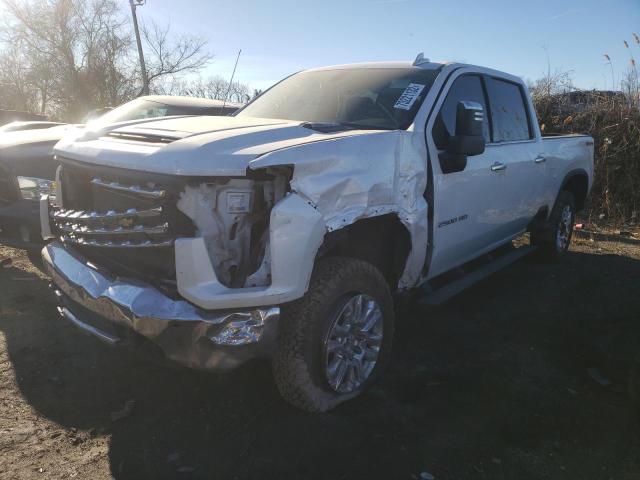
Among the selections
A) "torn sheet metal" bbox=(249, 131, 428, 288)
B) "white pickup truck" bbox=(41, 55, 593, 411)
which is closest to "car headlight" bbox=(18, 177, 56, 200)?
"white pickup truck" bbox=(41, 55, 593, 411)

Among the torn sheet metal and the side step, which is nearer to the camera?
the torn sheet metal

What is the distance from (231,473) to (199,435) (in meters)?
0.35

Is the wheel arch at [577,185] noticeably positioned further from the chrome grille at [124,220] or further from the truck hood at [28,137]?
the truck hood at [28,137]

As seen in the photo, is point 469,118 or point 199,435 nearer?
point 199,435

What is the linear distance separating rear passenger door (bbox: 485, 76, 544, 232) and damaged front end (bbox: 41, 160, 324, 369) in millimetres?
2331

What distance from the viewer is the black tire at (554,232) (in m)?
5.80

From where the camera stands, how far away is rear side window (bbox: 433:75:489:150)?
3553 millimetres

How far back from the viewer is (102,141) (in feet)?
9.59

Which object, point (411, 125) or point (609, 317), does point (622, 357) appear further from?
point (411, 125)

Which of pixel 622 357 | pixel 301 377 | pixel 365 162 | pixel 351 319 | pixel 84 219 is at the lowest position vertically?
pixel 622 357

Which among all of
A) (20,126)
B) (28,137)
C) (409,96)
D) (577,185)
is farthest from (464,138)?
(20,126)

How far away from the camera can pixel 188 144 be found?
8.23ft

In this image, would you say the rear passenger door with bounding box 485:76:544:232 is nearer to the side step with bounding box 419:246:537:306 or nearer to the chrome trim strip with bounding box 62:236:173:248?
the side step with bounding box 419:246:537:306

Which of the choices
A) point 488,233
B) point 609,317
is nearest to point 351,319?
point 488,233
